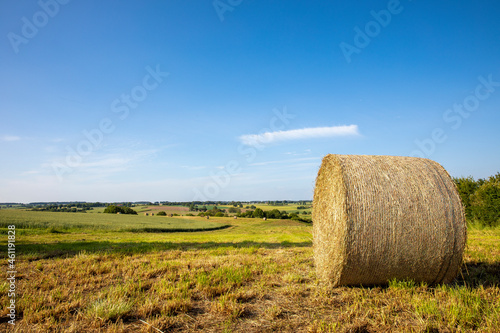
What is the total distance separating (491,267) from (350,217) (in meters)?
4.29

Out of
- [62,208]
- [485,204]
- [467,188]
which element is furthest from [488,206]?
[62,208]

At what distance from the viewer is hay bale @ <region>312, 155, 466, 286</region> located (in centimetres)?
526

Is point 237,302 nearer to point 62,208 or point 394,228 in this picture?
point 394,228

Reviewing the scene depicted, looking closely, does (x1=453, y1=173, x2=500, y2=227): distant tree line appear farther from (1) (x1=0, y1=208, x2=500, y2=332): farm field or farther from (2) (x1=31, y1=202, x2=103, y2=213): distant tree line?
(2) (x1=31, y1=202, x2=103, y2=213): distant tree line

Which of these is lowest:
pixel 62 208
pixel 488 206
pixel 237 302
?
pixel 62 208

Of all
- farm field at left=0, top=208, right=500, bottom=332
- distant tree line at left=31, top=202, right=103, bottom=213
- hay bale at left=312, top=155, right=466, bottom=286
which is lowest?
distant tree line at left=31, top=202, right=103, bottom=213

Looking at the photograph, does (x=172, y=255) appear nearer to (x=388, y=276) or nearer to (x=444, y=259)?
(x=388, y=276)

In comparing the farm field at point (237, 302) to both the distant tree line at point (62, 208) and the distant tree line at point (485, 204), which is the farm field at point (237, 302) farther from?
the distant tree line at point (62, 208)

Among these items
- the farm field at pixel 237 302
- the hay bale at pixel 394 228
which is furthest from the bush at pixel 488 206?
the hay bale at pixel 394 228

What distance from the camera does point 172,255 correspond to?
9.25m

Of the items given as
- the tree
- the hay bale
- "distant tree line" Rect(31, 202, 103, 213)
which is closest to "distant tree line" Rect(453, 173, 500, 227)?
the tree

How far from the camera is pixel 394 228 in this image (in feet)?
17.3

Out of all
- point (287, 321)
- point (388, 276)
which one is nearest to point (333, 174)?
point (388, 276)

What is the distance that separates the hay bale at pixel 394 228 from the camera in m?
5.26
